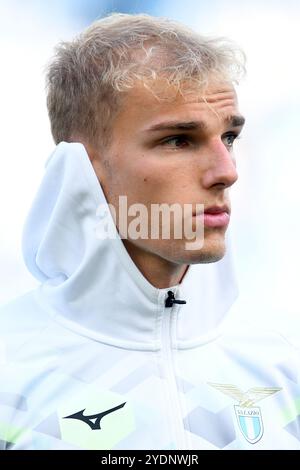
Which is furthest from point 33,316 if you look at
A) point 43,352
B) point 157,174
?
point 157,174

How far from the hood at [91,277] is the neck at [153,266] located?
5 cm

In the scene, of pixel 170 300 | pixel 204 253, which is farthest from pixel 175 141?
pixel 170 300

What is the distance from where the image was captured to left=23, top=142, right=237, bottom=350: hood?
296 cm

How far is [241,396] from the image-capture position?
300 cm

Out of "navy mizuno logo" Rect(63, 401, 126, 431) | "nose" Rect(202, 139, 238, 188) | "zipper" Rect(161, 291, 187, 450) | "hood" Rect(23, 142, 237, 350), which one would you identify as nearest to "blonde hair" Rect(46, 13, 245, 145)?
"hood" Rect(23, 142, 237, 350)

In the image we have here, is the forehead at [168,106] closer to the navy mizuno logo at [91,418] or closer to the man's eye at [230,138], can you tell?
the man's eye at [230,138]

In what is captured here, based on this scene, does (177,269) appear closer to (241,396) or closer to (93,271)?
(93,271)

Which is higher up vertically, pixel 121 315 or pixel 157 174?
pixel 157 174

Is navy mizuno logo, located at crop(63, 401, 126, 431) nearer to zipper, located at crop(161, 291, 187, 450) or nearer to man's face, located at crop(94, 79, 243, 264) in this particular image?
zipper, located at crop(161, 291, 187, 450)

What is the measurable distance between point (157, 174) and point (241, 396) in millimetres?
940

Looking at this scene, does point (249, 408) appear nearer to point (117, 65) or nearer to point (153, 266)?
point (153, 266)

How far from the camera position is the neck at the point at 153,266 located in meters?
2.97

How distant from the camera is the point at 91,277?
2988 mm

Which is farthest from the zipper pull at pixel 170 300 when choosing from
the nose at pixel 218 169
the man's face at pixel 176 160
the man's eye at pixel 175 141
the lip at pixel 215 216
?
the man's eye at pixel 175 141
